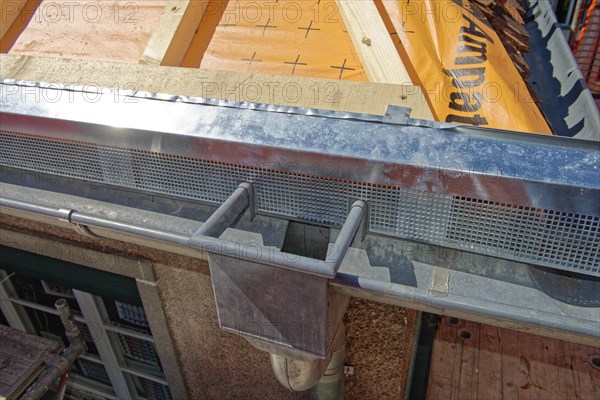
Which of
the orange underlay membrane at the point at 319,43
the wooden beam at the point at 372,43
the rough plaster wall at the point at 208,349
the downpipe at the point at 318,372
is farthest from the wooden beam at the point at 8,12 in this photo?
the downpipe at the point at 318,372

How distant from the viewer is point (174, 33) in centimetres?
295

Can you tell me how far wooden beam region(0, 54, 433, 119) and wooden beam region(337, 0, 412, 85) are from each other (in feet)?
1.11

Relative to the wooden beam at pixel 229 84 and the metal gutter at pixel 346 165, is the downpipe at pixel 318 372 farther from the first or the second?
the wooden beam at pixel 229 84

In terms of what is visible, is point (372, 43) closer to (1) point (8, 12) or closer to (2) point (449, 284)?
(2) point (449, 284)

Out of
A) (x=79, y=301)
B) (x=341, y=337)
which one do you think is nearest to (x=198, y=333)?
(x=341, y=337)

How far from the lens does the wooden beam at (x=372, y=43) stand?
8.63 ft

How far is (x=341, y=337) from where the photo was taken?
108 inches

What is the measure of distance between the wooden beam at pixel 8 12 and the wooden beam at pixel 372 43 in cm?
266

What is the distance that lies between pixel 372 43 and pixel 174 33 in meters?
1.29

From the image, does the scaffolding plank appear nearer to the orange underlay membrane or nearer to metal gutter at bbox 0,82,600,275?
metal gutter at bbox 0,82,600,275

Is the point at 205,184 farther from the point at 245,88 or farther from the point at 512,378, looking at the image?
the point at 512,378

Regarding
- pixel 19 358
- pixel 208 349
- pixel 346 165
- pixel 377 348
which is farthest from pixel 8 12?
pixel 377 348

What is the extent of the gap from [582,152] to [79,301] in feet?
14.5

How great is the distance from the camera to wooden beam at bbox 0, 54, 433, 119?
7.45 ft
